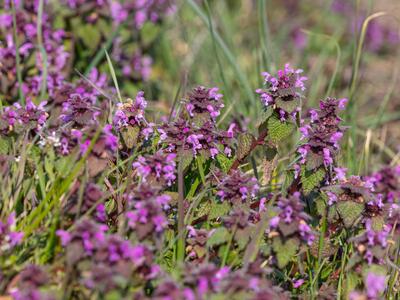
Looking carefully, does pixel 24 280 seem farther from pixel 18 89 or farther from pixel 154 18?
pixel 154 18

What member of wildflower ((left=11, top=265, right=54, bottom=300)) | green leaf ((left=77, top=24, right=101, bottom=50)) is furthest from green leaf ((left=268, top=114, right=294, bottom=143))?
green leaf ((left=77, top=24, right=101, bottom=50))

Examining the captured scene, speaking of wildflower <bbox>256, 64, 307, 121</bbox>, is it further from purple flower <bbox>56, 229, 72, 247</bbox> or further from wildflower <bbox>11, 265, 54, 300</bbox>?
wildflower <bbox>11, 265, 54, 300</bbox>

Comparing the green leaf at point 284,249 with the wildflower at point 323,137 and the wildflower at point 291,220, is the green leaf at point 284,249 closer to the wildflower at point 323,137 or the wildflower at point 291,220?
the wildflower at point 291,220

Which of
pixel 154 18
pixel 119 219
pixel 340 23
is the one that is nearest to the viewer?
pixel 119 219

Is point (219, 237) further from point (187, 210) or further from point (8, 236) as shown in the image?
point (8, 236)

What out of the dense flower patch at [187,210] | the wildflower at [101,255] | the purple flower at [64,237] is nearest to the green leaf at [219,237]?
the dense flower patch at [187,210]

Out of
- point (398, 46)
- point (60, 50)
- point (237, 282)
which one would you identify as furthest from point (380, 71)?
point (237, 282)

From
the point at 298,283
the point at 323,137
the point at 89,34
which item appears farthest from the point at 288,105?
the point at 89,34
